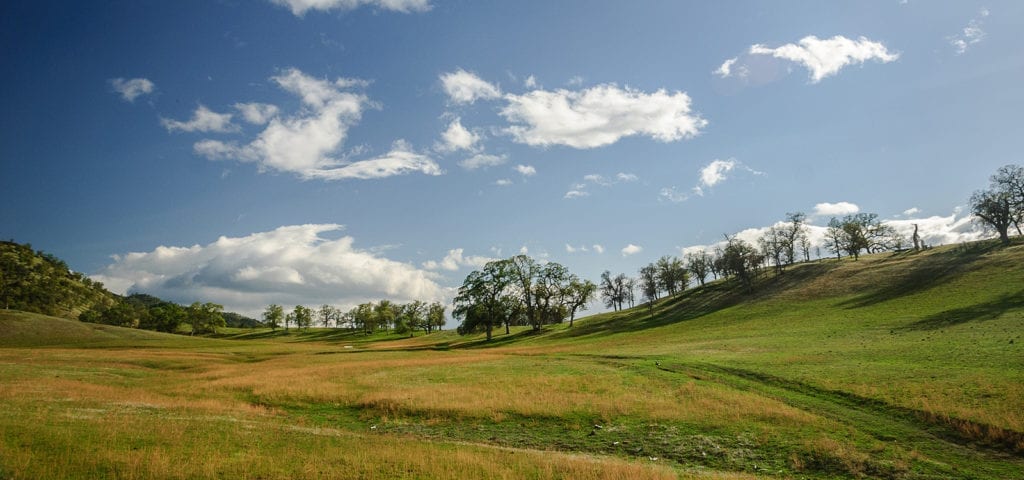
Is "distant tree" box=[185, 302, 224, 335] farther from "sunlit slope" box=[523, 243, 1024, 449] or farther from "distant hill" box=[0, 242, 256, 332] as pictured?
"sunlit slope" box=[523, 243, 1024, 449]

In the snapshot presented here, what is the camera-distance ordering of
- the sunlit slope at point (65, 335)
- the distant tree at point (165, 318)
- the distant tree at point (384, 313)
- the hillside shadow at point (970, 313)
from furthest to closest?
the distant tree at point (384, 313)
the distant tree at point (165, 318)
the sunlit slope at point (65, 335)
the hillside shadow at point (970, 313)

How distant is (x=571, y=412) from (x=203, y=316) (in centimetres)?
16793

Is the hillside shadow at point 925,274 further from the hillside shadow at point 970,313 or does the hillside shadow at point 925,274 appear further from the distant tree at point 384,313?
the distant tree at point 384,313

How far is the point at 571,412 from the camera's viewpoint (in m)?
24.0

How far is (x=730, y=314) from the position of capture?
8056cm

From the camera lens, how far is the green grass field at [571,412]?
14.5m

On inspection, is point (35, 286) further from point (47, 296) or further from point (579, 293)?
point (579, 293)

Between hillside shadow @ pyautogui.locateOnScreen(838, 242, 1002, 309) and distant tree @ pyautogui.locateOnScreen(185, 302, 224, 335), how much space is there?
175379 mm

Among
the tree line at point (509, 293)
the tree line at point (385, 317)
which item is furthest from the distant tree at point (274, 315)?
the tree line at point (509, 293)

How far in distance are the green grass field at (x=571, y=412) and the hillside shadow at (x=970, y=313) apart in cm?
22

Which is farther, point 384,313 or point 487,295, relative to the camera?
point 384,313

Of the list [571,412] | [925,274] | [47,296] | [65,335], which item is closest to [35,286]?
[47,296]

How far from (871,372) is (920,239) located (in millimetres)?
118960

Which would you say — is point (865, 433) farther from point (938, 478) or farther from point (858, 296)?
point (858, 296)
